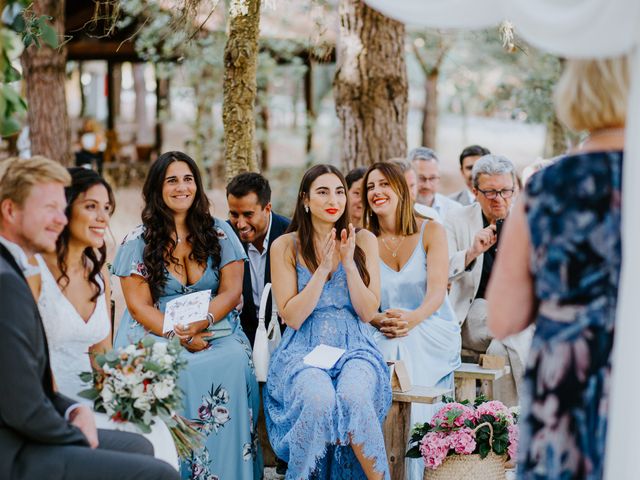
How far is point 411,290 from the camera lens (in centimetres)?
565

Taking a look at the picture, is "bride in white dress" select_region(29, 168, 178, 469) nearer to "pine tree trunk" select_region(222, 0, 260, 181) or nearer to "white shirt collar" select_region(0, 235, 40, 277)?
"white shirt collar" select_region(0, 235, 40, 277)

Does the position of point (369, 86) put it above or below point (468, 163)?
above

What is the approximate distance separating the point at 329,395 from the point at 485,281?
1835mm

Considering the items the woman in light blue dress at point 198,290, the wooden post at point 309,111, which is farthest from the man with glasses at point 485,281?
the wooden post at point 309,111

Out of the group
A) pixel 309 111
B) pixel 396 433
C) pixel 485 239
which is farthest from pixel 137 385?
pixel 309 111

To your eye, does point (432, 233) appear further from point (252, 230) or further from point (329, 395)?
point (329, 395)

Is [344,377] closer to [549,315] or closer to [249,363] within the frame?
[249,363]

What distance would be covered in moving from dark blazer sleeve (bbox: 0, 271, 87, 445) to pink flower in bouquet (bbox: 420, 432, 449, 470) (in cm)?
205

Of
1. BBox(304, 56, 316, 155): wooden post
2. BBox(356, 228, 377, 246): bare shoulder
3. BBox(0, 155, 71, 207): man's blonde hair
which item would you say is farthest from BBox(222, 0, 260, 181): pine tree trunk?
BBox(304, 56, 316, 155): wooden post

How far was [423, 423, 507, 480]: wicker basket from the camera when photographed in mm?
4699

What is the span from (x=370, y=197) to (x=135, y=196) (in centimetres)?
1603

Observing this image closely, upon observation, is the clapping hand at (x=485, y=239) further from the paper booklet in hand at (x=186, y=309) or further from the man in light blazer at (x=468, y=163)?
the man in light blazer at (x=468, y=163)

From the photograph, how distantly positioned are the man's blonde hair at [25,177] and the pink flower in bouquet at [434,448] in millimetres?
2251

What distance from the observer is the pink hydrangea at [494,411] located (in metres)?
4.75
